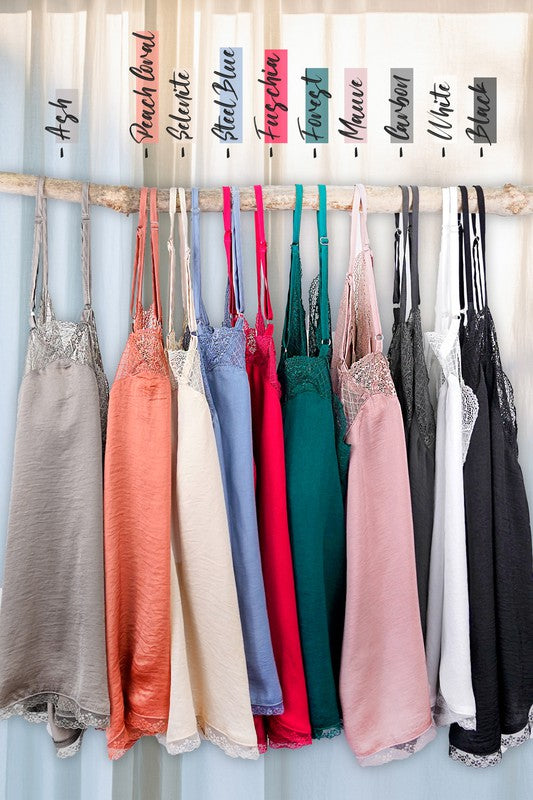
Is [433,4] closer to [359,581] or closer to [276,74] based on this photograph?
[276,74]

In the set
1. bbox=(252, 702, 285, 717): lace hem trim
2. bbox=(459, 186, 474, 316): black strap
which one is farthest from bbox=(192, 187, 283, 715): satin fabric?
bbox=(459, 186, 474, 316): black strap

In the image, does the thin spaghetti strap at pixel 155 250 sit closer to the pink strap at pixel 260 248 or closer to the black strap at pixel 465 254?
the pink strap at pixel 260 248

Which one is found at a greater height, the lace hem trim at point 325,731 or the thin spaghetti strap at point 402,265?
the thin spaghetti strap at point 402,265

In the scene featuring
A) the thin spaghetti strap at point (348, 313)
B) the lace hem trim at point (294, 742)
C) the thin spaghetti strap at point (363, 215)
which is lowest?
the lace hem trim at point (294, 742)

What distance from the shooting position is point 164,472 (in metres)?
1.20

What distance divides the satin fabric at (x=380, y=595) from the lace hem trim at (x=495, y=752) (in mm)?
97

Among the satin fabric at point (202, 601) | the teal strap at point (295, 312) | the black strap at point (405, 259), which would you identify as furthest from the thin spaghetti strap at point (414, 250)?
the satin fabric at point (202, 601)

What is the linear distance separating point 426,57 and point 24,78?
876 mm

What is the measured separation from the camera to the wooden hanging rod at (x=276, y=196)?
133 cm

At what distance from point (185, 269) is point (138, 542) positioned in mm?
538

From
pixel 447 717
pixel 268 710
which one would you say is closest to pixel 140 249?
pixel 268 710

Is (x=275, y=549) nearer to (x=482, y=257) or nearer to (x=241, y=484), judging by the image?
(x=241, y=484)

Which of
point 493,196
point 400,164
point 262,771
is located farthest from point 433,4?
point 262,771

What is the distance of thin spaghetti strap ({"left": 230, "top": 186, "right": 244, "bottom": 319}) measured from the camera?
132 centimetres
